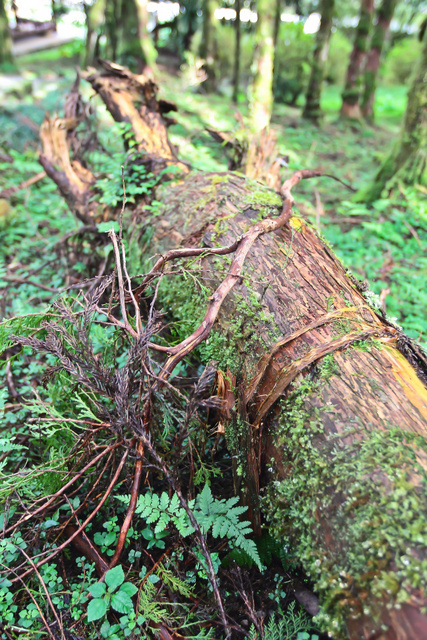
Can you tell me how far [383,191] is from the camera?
5199 mm

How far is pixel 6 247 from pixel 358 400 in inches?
179

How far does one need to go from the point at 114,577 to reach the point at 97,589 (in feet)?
0.24

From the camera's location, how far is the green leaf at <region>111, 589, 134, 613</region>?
1.48 m

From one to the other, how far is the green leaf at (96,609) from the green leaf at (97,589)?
2 centimetres

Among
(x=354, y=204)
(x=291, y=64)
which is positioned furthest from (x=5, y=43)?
(x=354, y=204)

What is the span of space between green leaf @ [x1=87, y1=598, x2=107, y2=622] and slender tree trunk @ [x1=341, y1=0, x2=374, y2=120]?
40.2 ft

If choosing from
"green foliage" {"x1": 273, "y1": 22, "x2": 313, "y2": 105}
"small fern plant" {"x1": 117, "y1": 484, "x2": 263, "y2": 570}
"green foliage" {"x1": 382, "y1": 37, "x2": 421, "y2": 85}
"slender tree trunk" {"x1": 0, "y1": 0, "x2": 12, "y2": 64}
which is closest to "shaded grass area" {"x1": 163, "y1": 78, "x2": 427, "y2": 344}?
"small fern plant" {"x1": 117, "y1": 484, "x2": 263, "y2": 570}

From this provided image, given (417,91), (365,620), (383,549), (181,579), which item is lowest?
(181,579)

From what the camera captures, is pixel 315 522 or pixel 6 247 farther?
pixel 6 247

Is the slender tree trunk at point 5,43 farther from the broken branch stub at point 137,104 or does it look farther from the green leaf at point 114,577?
the green leaf at point 114,577

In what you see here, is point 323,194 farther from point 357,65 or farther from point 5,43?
point 5,43

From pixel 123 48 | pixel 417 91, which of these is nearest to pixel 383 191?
pixel 417 91

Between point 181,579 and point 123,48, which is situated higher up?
point 123,48

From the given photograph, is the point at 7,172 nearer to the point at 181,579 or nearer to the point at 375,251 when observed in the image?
the point at 375,251
